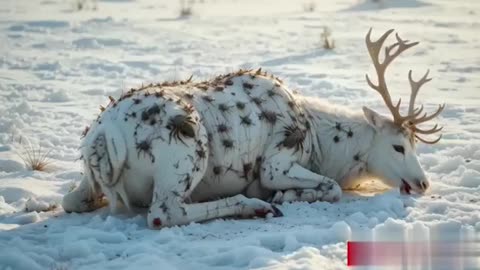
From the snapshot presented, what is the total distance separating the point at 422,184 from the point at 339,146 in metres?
0.75

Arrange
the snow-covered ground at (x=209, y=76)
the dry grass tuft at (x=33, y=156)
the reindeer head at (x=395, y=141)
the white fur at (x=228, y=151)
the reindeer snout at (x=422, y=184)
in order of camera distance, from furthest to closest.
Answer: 1. the dry grass tuft at (x=33, y=156)
2. the reindeer head at (x=395, y=141)
3. the reindeer snout at (x=422, y=184)
4. the white fur at (x=228, y=151)
5. the snow-covered ground at (x=209, y=76)

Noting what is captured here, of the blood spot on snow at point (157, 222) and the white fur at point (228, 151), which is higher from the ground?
the white fur at point (228, 151)

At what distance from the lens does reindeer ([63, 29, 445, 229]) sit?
625 centimetres

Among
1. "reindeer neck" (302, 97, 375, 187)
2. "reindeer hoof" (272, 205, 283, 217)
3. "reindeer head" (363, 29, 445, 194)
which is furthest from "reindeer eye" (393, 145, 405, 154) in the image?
"reindeer hoof" (272, 205, 283, 217)

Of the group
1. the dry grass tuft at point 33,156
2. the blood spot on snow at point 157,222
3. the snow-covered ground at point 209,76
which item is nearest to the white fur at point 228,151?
the blood spot on snow at point 157,222

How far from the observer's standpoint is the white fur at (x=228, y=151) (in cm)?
625

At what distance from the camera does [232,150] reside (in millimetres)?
6781

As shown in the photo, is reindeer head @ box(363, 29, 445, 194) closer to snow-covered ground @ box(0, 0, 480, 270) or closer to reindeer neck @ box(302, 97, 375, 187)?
reindeer neck @ box(302, 97, 375, 187)

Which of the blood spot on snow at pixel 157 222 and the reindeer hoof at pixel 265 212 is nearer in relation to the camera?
the blood spot on snow at pixel 157 222

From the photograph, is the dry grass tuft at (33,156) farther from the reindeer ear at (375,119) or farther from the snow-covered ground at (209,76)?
the reindeer ear at (375,119)

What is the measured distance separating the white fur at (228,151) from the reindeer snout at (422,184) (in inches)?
0.5

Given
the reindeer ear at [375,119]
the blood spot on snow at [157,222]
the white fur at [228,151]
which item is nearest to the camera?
the blood spot on snow at [157,222]

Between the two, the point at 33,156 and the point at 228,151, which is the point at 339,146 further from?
the point at 33,156

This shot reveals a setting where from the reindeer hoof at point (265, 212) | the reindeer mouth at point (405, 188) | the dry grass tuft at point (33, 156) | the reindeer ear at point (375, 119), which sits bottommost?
the reindeer hoof at point (265, 212)
